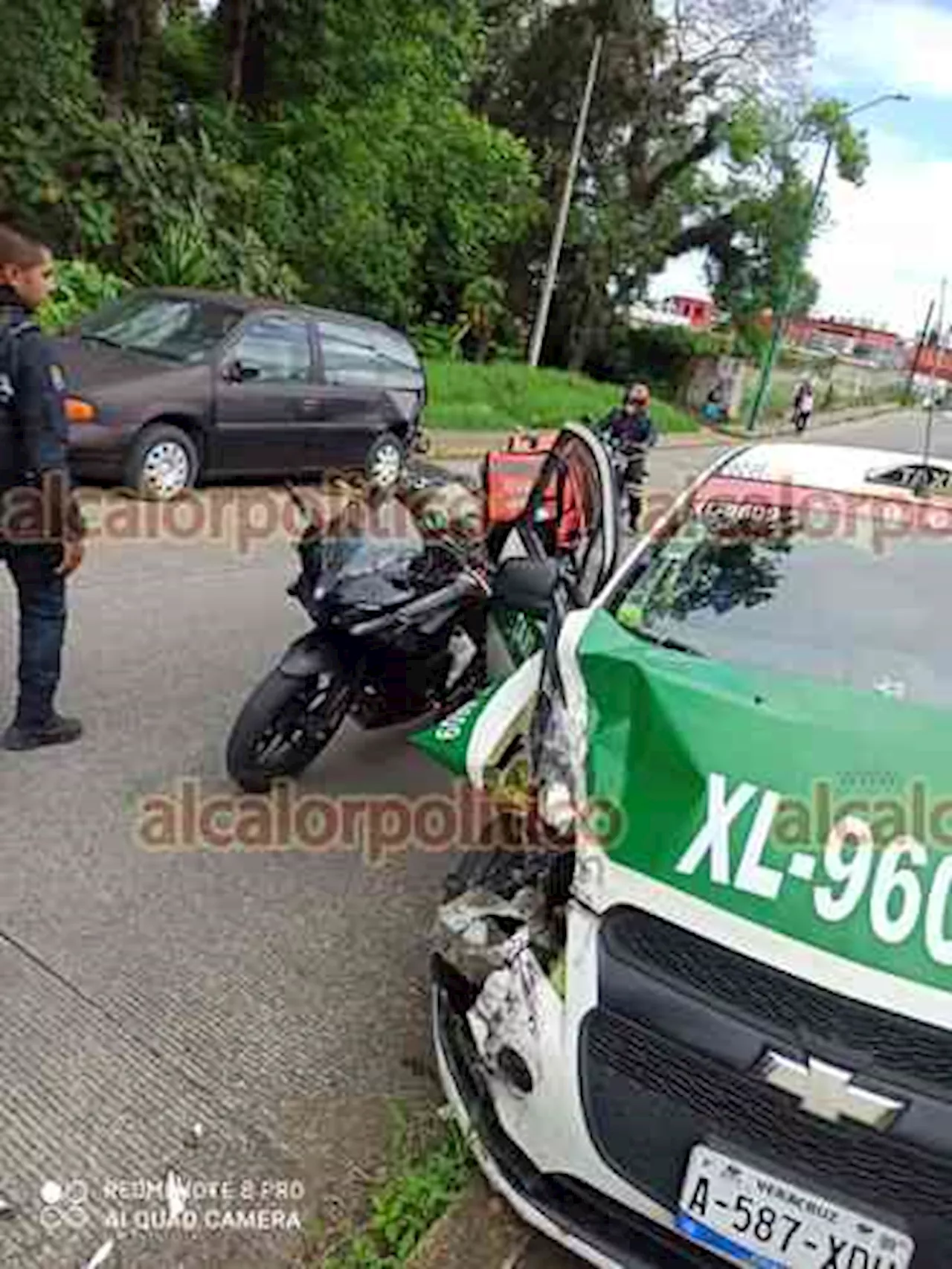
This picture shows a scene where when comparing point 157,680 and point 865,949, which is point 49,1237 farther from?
point 157,680

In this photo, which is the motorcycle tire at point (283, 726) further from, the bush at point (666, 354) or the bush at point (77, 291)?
the bush at point (666, 354)

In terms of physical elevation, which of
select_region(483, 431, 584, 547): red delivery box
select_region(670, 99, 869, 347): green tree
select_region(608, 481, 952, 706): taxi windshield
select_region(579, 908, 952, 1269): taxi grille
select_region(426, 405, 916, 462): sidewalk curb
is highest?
select_region(670, 99, 869, 347): green tree

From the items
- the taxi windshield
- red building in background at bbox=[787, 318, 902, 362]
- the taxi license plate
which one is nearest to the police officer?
the taxi windshield

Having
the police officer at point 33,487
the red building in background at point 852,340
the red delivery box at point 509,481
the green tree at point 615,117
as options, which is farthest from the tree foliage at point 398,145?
the red building in background at point 852,340

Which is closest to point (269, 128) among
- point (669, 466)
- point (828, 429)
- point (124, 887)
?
point (669, 466)

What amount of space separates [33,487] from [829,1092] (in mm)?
3438

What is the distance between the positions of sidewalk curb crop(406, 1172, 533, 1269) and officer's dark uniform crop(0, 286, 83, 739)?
2.79m

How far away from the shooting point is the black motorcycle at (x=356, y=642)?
169 inches

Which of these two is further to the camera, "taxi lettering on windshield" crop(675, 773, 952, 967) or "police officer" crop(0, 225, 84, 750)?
"police officer" crop(0, 225, 84, 750)

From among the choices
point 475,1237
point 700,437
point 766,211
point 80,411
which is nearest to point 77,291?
point 80,411

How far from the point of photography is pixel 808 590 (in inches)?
129

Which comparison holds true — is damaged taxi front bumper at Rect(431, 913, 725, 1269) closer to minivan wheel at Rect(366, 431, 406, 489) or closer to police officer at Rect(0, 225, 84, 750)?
police officer at Rect(0, 225, 84, 750)

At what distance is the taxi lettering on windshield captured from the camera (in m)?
2.09

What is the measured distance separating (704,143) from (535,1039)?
107ft
